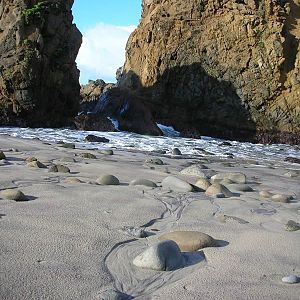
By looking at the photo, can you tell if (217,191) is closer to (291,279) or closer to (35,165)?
(35,165)

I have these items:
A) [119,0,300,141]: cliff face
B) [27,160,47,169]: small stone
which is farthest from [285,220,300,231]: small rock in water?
[119,0,300,141]: cliff face

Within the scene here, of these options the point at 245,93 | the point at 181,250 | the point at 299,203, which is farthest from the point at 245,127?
the point at 181,250

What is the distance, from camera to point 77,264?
2.09 meters

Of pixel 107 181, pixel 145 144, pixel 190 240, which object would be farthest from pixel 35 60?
pixel 190 240

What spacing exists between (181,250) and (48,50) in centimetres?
1704

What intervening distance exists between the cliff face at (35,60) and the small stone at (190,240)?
15.5 metres

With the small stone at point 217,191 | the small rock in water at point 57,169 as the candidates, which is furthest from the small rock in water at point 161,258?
the small rock in water at point 57,169

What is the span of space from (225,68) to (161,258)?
2568 cm

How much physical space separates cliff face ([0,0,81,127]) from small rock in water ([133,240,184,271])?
52.0ft

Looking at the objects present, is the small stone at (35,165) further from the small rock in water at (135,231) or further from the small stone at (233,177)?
the small rock in water at (135,231)

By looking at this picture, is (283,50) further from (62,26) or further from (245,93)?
(62,26)

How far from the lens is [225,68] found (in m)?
26.7

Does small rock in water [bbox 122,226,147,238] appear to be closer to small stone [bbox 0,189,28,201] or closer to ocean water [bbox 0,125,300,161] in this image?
small stone [bbox 0,189,28,201]

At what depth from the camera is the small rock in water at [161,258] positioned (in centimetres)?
215
